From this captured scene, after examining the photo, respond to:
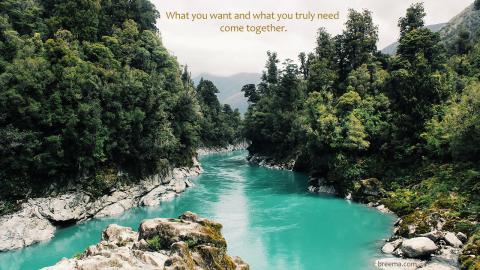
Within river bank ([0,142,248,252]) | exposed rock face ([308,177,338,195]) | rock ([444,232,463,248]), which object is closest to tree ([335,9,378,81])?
exposed rock face ([308,177,338,195])

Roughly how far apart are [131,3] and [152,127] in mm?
22189

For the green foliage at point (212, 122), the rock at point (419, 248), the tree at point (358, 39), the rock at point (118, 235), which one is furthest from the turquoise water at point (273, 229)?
the green foliage at point (212, 122)

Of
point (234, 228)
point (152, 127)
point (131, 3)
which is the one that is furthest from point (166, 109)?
point (234, 228)

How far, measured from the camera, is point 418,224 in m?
28.6

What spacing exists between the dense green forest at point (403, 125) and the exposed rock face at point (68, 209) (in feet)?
65.1

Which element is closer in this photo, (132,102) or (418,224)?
(418,224)

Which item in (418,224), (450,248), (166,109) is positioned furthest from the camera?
(166,109)

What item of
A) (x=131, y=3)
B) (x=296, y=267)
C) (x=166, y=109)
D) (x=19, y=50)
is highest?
(x=131, y=3)

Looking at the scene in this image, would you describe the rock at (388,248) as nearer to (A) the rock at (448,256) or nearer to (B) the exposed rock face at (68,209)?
(A) the rock at (448,256)

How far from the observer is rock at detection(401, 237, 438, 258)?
958 inches

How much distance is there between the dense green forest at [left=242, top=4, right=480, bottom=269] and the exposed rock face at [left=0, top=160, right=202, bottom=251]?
19.8 metres

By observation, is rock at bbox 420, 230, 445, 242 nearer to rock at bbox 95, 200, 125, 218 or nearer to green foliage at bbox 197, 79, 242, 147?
rock at bbox 95, 200, 125, 218

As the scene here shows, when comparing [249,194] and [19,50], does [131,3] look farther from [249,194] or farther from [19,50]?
[249,194]

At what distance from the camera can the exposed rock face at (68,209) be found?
31344mm
